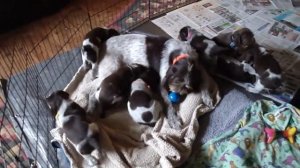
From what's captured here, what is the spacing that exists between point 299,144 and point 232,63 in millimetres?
467

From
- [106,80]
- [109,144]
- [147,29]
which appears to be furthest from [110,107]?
[147,29]

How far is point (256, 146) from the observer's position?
1.28m

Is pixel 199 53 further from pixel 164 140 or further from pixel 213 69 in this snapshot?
pixel 164 140

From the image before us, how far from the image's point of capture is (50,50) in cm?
235

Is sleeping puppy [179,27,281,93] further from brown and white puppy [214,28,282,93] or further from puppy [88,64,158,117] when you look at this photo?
puppy [88,64,158,117]

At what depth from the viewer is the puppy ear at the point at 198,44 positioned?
158 centimetres

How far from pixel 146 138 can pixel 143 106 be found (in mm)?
133

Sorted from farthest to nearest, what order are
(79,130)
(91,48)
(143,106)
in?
(91,48), (143,106), (79,130)

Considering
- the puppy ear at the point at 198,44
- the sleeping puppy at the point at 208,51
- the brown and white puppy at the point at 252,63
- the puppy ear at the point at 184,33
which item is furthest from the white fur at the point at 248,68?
the puppy ear at the point at 184,33

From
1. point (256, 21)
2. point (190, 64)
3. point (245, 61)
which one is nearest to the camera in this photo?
point (190, 64)

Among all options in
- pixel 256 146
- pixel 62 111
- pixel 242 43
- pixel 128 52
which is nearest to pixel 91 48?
pixel 128 52

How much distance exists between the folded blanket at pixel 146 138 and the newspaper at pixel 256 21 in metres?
0.49

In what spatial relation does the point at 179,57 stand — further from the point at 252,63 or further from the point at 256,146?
the point at 256,146

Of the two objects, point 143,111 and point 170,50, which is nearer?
point 143,111
